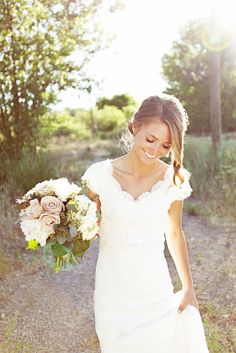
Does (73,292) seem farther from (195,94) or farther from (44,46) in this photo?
(195,94)

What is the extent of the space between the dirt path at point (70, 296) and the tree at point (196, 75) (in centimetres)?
1903

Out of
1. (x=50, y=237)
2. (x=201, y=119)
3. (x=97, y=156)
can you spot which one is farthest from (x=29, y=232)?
(x=201, y=119)

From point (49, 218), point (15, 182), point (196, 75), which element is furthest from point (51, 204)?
point (196, 75)

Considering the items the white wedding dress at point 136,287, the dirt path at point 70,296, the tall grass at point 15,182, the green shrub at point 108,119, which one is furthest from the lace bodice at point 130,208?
the green shrub at point 108,119

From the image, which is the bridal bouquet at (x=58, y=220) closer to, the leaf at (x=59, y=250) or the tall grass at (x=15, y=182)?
the leaf at (x=59, y=250)

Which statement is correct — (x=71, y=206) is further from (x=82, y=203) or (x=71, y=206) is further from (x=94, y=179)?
(x=94, y=179)

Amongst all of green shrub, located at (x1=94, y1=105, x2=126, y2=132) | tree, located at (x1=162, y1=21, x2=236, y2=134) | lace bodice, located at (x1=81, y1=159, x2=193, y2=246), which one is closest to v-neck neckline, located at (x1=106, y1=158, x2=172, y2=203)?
lace bodice, located at (x1=81, y1=159, x2=193, y2=246)

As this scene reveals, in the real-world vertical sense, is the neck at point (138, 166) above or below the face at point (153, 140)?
below

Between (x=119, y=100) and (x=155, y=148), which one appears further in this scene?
(x=119, y=100)

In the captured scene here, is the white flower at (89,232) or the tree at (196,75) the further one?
the tree at (196,75)

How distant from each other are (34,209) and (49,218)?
0.10 metres

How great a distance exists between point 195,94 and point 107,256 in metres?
24.6

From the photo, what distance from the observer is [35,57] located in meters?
8.45

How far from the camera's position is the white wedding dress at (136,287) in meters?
2.80
